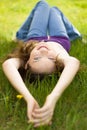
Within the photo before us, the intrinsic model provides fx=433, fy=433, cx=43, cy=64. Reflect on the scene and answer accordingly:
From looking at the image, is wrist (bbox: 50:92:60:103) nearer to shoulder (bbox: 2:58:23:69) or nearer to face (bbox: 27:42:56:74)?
face (bbox: 27:42:56:74)

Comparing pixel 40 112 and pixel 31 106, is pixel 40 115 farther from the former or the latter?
pixel 31 106

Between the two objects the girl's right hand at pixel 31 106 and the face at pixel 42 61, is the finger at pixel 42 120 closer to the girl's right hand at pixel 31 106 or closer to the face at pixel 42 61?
the girl's right hand at pixel 31 106

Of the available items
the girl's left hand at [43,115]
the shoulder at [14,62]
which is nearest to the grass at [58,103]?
the girl's left hand at [43,115]

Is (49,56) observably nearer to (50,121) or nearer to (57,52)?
(57,52)

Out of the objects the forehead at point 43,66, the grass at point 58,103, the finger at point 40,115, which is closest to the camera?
the finger at point 40,115

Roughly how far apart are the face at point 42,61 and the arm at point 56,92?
0.08 meters

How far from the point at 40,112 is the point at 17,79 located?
47 cm

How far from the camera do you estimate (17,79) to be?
2971 mm

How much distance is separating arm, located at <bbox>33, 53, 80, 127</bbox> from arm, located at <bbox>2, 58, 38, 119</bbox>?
8cm

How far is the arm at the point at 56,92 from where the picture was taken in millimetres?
2574

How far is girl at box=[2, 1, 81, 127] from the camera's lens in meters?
2.68

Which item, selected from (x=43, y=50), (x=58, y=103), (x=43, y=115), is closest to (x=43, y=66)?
(x=43, y=50)

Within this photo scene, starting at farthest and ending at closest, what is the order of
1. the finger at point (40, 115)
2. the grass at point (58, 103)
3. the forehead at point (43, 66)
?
the forehead at point (43, 66), the grass at point (58, 103), the finger at point (40, 115)

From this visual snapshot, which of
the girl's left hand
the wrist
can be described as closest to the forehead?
the wrist
